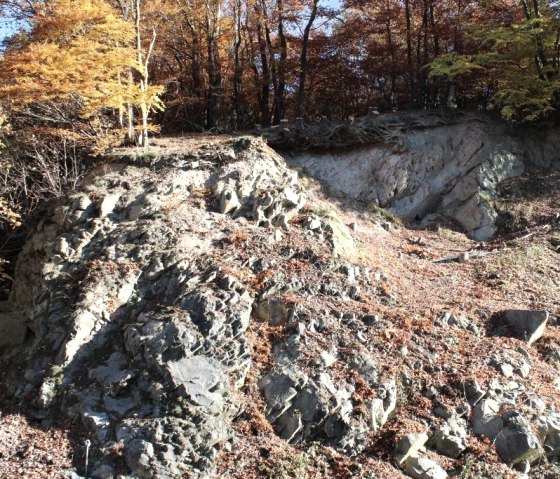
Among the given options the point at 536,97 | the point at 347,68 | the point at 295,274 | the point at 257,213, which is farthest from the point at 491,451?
the point at 347,68

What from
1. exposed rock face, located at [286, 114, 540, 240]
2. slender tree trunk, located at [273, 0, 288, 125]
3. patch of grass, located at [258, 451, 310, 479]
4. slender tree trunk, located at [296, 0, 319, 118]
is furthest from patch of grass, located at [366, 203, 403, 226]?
patch of grass, located at [258, 451, 310, 479]

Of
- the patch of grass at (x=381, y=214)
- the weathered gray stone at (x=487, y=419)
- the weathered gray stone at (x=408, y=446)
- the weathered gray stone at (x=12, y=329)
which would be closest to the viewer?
the weathered gray stone at (x=408, y=446)

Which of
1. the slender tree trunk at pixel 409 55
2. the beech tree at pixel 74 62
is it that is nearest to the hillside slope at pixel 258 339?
the beech tree at pixel 74 62

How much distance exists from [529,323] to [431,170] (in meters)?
8.18

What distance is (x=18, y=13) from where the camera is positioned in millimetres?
14070

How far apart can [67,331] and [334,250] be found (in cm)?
521

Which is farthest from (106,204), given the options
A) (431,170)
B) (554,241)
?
(554,241)

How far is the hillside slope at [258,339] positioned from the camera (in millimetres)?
6664

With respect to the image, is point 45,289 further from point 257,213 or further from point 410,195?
point 410,195

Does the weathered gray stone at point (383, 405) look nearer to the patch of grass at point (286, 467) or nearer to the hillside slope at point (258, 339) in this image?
the hillside slope at point (258, 339)

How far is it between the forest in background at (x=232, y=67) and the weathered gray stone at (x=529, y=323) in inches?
351

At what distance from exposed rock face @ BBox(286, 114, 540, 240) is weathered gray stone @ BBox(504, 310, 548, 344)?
609 centimetres

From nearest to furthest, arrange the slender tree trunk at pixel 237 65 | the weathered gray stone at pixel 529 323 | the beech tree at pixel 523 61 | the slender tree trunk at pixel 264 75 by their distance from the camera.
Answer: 1. the weathered gray stone at pixel 529 323
2. the beech tree at pixel 523 61
3. the slender tree trunk at pixel 237 65
4. the slender tree trunk at pixel 264 75

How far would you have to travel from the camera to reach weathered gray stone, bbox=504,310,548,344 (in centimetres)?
864
